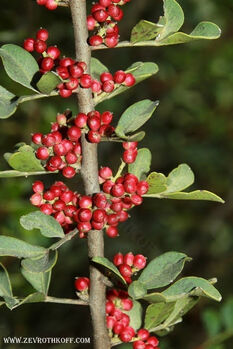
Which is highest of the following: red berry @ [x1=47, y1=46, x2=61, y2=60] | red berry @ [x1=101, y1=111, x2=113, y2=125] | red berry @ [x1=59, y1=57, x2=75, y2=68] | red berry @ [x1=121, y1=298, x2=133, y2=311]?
red berry @ [x1=47, y1=46, x2=61, y2=60]

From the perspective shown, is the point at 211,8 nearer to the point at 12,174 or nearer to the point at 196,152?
the point at 196,152

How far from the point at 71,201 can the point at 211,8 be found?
229 centimetres

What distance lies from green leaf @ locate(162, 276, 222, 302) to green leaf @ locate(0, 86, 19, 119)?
0.43m

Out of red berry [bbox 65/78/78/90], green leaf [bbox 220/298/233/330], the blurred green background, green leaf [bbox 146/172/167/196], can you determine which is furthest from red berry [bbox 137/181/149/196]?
the blurred green background

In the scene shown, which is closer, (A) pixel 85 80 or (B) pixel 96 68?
(A) pixel 85 80

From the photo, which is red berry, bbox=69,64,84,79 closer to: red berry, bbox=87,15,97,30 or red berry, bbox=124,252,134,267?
red berry, bbox=87,15,97,30

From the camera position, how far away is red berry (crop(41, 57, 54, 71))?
118 cm

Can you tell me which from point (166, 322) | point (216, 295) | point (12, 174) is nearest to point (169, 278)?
point (216, 295)

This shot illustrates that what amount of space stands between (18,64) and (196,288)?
51 cm

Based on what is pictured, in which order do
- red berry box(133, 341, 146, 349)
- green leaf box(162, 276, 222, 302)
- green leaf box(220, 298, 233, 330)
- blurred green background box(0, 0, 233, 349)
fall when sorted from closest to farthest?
1. green leaf box(162, 276, 222, 302)
2. red berry box(133, 341, 146, 349)
3. green leaf box(220, 298, 233, 330)
4. blurred green background box(0, 0, 233, 349)

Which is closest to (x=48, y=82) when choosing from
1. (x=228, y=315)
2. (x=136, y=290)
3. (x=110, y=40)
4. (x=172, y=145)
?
(x=110, y=40)

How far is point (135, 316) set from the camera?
1402 mm

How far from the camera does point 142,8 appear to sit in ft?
11.1

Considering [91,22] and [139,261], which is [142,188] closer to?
[139,261]
